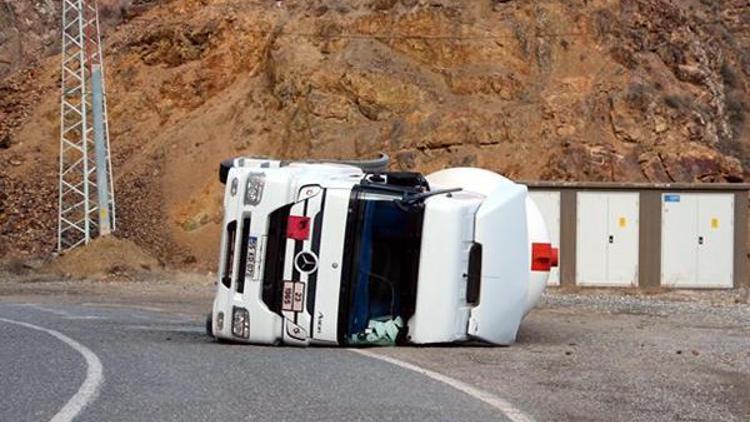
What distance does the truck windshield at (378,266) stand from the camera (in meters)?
13.1

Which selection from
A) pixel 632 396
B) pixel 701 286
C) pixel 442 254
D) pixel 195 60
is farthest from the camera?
pixel 195 60

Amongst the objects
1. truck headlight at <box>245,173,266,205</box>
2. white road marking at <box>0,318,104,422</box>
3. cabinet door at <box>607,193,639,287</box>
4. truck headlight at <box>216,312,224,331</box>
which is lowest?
white road marking at <box>0,318,104,422</box>

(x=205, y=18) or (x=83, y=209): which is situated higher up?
(x=205, y=18)

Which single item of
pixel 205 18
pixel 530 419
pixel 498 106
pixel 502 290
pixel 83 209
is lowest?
pixel 530 419

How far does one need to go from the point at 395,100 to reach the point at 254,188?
25.4 meters

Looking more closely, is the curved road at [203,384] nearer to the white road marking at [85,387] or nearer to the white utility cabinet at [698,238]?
the white road marking at [85,387]

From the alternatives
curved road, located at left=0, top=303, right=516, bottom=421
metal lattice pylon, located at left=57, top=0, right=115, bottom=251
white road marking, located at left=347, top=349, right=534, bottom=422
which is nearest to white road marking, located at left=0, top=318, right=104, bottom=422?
curved road, located at left=0, top=303, right=516, bottom=421

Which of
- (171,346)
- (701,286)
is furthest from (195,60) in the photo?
(171,346)

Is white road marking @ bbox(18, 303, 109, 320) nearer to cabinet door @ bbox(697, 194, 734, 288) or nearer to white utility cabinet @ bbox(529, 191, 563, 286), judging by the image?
white utility cabinet @ bbox(529, 191, 563, 286)

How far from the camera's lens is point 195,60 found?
4312 cm

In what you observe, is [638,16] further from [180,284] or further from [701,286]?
[180,284]

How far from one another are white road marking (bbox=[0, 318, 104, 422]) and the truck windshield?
275 centimetres

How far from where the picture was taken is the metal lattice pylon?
113 ft

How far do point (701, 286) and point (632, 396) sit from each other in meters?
18.7
